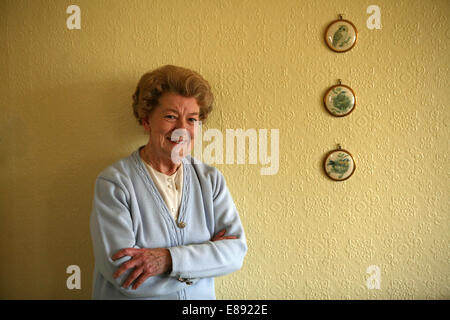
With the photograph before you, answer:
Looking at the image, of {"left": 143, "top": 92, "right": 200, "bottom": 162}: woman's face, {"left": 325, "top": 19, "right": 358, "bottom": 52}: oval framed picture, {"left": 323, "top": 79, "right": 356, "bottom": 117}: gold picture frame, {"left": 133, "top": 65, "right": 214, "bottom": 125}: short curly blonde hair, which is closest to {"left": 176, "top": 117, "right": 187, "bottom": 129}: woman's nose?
{"left": 143, "top": 92, "right": 200, "bottom": 162}: woman's face

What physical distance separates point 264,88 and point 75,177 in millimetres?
1052

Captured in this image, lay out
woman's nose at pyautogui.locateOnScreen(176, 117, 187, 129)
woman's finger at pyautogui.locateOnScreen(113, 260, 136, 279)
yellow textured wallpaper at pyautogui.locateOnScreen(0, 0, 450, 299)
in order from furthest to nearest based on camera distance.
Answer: yellow textured wallpaper at pyautogui.locateOnScreen(0, 0, 450, 299), woman's nose at pyautogui.locateOnScreen(176, 117, 187, 129), woman's finger at pyautogui.locateOnScreen(113, 260, 136, 279)

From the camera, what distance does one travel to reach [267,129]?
1.43 m

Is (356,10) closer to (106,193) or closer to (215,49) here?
(215,49)

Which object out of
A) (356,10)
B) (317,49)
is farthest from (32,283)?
(356,10)

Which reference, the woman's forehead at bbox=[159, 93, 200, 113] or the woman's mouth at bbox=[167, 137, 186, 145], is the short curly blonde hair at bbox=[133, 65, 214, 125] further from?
the woman's mouth at bbox=[167, 137, 186, 145]

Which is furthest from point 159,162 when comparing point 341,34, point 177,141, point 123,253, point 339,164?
point 341,34

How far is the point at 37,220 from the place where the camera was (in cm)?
143

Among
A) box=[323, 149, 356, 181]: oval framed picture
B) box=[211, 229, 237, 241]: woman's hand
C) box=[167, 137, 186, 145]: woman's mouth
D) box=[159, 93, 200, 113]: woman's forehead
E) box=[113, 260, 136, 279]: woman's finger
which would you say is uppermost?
box=[159, 93, 200, 113]: woman's forehead

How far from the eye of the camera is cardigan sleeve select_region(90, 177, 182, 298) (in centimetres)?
106

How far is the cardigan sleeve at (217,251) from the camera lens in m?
1.08

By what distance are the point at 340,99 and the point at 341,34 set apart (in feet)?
1.06

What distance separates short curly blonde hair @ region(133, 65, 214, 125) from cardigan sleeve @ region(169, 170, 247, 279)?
0.38 meters

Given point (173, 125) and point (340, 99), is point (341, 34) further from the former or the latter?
point (173, 125)
